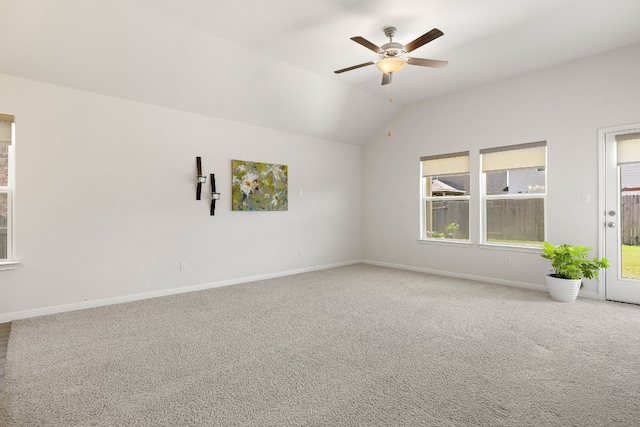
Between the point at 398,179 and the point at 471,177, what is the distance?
4.53 feet

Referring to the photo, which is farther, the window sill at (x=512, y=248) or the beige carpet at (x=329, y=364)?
the window sill at (x=512, y=248)

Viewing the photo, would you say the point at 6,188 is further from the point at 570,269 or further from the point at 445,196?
the point at 570,269

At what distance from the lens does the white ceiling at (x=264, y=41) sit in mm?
3146

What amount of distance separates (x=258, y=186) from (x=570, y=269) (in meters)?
4.41

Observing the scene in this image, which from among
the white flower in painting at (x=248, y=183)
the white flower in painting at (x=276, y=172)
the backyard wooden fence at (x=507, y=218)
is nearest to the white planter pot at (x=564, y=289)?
the backyard wooden fence at (x=507, y=218)

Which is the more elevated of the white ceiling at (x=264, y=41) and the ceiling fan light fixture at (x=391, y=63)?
the white ceiling at (x=264, y=41)

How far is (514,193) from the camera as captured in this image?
200 inches


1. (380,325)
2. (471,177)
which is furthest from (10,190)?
(471,177)

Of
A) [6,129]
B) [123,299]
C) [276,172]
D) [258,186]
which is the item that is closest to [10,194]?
[6,129]

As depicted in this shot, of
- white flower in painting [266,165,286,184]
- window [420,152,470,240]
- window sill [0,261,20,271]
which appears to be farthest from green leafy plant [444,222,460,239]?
window sill [0,261,20,271]

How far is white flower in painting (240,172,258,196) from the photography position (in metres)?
5.25

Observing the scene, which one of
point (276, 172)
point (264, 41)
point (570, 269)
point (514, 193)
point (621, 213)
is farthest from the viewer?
point (276, 172)

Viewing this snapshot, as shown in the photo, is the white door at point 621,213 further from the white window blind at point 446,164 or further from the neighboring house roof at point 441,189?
the neighboring house roof at point 441,189

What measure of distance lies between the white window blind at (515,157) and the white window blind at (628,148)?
0.78m
